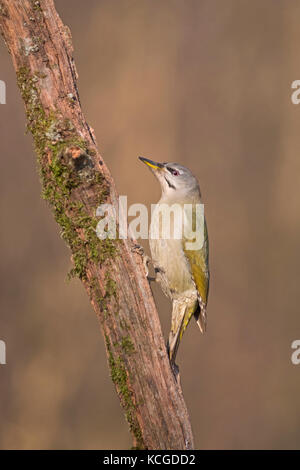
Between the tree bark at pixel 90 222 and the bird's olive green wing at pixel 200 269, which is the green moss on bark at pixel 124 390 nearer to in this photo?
the tree bark at pixel 90 222

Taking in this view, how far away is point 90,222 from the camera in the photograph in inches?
89.0

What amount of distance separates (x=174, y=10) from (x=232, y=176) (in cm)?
150

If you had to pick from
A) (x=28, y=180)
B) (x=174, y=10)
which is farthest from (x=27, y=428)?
(x=174, y=10)

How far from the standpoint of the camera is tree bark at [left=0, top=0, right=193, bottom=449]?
88.3 inches

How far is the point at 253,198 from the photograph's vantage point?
4.68 meters

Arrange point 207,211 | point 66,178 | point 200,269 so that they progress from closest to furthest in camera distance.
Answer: point 66,178
point 200,269
point 207,211

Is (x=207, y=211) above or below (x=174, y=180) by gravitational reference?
below

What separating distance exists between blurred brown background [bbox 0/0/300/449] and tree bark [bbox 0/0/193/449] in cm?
214

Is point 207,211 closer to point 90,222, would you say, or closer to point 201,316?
point 201,316

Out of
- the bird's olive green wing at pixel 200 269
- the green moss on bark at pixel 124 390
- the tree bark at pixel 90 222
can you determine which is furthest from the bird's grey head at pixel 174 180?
the green moss on bark at pixel 124 390

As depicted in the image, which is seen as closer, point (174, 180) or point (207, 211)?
point (174, 180)

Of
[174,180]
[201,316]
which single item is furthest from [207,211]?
[201,316]

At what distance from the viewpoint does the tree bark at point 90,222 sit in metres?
2.24

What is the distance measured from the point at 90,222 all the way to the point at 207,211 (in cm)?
245
